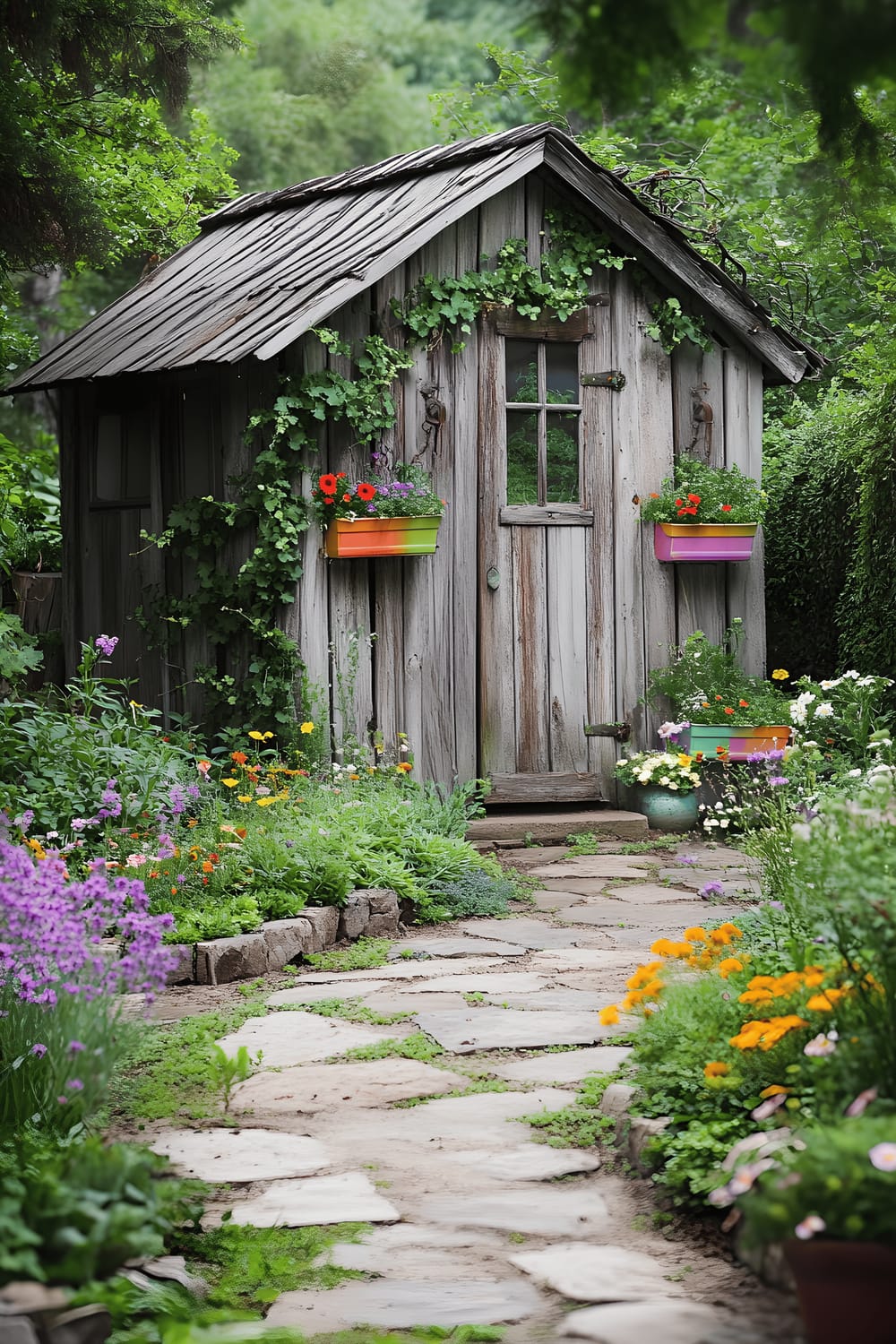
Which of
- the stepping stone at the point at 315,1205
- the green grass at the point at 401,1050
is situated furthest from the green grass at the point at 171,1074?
the stepping stone at the point at 315,1205

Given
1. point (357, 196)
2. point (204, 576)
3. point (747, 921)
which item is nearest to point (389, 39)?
point (357, 196)

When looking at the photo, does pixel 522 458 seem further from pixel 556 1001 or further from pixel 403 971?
pixel 556 1001

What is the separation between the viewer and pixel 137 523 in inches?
374

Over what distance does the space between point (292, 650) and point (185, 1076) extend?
12.8 feet

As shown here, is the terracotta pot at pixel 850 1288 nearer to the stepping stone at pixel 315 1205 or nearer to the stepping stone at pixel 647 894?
the stepping stone at pixel 315 1205

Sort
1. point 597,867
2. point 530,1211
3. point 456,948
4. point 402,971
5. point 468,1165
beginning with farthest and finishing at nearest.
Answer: point 597,867 < point 456,948 < point 402,971 < point 468,1165 < point 530,1211

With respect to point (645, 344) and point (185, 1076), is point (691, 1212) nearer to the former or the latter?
point (185, 1076)

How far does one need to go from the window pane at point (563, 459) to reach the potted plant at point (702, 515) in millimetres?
513

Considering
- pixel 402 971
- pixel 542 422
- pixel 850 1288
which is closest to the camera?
pixel 850 1288

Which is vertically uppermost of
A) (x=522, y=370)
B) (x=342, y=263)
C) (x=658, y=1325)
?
(x=342, y=263)

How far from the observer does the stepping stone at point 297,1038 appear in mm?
4699

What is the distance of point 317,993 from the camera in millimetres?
5488

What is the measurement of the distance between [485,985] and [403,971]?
0.40m

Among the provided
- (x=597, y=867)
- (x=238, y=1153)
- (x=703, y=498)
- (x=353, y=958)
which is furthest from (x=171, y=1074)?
(x=703, y=498)
